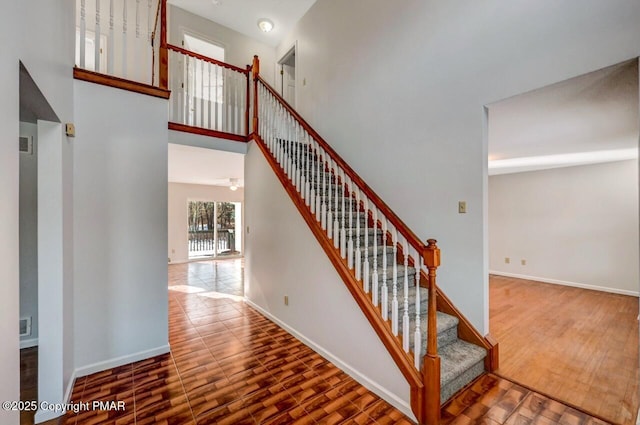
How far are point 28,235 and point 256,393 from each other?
9.01 ft

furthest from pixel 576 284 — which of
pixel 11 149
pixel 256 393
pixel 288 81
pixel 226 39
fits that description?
pixel 226 39

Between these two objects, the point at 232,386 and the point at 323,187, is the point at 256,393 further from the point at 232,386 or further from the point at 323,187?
the point at 323,187

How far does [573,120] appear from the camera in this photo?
2535mm

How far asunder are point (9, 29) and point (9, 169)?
529mm

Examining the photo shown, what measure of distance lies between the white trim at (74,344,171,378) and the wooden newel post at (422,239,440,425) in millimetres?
2313

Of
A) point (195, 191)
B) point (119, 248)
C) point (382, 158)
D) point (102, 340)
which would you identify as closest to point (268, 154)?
point (382, 158)

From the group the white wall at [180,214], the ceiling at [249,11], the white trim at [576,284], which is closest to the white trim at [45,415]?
the ceiling at [249,11]

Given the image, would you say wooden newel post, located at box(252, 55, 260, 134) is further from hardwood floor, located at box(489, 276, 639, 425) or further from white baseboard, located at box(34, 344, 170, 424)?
hardwood floor, located at box(489, 276, 639, 425)

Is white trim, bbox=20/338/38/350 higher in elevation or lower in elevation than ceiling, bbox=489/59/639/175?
lower

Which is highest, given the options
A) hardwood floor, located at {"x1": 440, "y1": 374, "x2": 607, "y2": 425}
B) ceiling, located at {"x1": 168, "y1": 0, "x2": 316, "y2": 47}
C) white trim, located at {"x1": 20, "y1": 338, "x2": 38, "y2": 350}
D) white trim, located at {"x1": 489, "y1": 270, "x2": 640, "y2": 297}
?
ceiling, located at {"x1": 168, "y1": 0, "x2": 316, "y2": 47}

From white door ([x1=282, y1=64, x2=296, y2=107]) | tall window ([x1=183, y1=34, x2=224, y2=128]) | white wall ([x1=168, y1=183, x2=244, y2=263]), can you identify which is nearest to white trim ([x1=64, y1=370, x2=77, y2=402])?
tall window ([x1=183, y1=34, x2=224, y2=128])

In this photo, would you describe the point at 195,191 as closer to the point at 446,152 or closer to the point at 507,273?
the point at 446,152

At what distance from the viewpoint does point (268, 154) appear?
346 cm

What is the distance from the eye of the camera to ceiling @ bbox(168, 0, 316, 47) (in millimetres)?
4543
